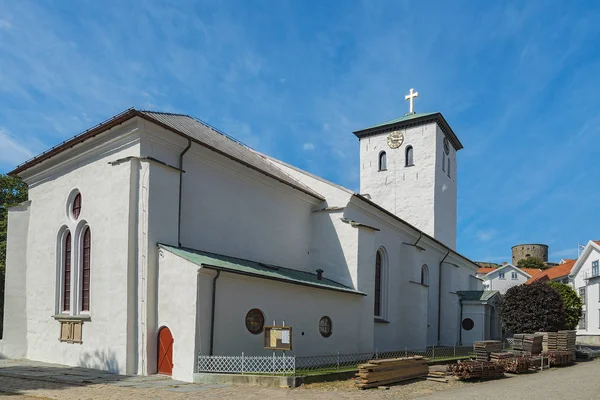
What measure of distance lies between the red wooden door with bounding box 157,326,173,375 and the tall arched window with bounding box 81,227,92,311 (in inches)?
155

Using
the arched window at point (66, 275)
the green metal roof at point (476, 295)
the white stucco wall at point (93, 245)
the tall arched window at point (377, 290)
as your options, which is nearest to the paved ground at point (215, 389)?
the white stucco wall at point (93, 245)

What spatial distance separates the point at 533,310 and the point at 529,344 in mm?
7130

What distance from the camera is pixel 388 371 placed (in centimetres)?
1558

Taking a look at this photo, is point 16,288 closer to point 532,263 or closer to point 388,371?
point 388,371

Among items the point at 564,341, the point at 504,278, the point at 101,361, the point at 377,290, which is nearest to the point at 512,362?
the point at 564,341

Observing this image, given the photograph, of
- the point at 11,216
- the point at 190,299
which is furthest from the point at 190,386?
the point at 11,216

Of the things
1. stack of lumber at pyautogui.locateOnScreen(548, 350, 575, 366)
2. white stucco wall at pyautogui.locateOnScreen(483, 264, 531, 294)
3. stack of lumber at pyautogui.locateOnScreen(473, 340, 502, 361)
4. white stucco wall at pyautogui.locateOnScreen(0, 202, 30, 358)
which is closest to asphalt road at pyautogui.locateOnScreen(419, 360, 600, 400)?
stack of lumber at pyautogui.locateOnScreen(473, 340, 502, 361)

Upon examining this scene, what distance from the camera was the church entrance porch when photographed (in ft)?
51.2

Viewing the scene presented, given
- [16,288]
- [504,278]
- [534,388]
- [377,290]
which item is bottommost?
[504,278]

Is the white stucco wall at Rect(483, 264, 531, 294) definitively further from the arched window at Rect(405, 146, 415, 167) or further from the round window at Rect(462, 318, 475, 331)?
the arched window at Rect(405, 146, 415, 167)

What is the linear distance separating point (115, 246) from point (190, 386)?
5771 mm

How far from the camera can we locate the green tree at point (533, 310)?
30047 millimetres

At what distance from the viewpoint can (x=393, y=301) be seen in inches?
1123

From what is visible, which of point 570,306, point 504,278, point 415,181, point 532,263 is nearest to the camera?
point 570,306
